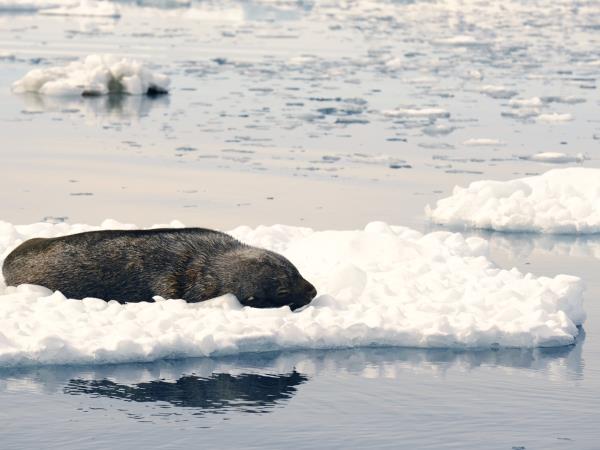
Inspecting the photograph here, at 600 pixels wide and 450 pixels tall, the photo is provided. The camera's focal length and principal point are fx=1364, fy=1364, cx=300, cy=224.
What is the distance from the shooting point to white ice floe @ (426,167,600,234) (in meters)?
11.4

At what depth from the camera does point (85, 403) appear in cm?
614

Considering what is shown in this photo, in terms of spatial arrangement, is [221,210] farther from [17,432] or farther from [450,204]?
[17,432]

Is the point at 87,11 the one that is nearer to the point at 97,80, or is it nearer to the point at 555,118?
the point at 97,80

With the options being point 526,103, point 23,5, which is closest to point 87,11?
point 23,5

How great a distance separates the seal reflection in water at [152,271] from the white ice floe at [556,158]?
7618 millimetres

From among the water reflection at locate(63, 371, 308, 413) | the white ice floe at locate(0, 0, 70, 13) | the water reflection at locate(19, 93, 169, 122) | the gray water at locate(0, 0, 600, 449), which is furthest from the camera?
the white ice floe at locate(0, 0, 70, 13)

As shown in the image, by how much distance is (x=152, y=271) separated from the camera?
7.95 metres

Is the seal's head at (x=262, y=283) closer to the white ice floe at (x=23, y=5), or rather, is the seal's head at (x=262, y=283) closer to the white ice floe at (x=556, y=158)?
the white ice floe at (x=556, y=158)

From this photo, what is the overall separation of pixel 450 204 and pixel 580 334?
4.09 metres

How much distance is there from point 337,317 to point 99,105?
482 inches

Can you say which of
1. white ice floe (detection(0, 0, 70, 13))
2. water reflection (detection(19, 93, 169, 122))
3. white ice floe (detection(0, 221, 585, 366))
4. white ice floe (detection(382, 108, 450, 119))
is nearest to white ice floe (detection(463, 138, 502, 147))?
white ice floe (detection(382, 108, 450, 119))

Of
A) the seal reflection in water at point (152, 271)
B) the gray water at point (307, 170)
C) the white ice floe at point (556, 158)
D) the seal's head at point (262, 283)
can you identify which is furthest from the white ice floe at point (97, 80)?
the seal's head at point (262, 283)

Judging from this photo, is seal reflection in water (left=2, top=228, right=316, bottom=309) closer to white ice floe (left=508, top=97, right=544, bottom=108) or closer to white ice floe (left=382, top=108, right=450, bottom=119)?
white ice floe (left=382, top=108, right=450, bottom=119)

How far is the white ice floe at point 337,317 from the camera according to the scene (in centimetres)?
698
